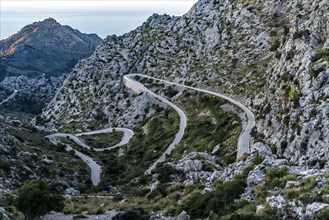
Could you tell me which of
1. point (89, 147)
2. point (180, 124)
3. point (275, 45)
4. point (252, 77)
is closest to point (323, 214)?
point (180, 124)

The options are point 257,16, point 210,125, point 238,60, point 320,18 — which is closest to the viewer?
point 320,18

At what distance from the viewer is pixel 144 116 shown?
10831cm

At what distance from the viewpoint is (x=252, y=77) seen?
85.0m

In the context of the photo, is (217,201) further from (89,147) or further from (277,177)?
(89,147)

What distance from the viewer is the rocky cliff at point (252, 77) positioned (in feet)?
87.0

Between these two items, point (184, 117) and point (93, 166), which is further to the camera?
point (184, 117)

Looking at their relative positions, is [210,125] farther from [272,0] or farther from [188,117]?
[272,0]

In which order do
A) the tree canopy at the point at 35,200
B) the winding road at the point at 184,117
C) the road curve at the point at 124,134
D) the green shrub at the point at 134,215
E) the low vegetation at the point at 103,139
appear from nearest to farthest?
the green shrub at the point at 134,215, the tree canopy at the point at 35,200, the winding road at the point at 184,117, the road curve at the point at 124,134, the low vegetation at the point at 103,139

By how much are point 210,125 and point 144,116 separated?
4022 centimetres

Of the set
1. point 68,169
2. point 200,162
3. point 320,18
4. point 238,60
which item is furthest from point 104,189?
point 238,60

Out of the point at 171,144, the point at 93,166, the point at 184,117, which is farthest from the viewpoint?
the point at 184,117

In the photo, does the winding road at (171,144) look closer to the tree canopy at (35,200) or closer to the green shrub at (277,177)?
the green shrub at (277,177)

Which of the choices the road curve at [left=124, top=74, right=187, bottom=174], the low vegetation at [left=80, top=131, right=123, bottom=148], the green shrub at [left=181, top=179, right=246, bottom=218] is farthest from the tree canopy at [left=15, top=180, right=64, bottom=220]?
the low vegetation at [left=80, top=131, right=123, bottom=148]

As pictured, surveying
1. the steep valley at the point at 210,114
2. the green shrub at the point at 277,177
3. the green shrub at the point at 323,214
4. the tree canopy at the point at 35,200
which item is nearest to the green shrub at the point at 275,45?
the steep valley at the point at 210,114
